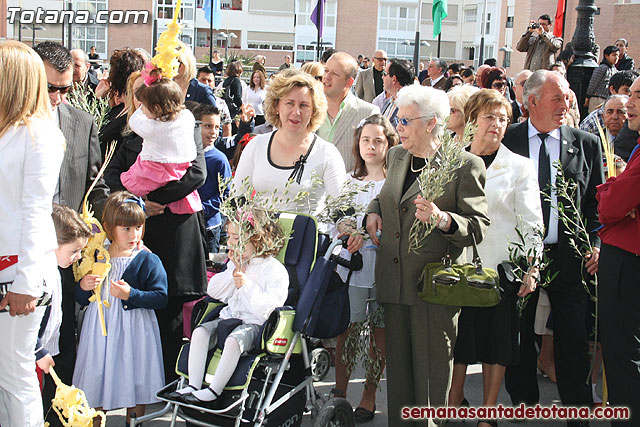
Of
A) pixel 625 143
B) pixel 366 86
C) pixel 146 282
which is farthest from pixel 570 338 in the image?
pixel 366 86

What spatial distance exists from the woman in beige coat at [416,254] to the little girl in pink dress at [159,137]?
136 centimetres

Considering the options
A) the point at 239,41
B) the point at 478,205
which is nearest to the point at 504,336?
the point at 478,205

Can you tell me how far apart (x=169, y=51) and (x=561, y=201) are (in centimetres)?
280

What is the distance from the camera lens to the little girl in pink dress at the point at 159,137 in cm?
454

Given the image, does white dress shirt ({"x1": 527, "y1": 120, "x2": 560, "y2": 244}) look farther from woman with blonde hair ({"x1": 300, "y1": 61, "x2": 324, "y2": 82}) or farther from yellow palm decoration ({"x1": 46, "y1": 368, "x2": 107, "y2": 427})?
yellow palm decoration ({"x1": 46, "y1": 368, "x2": 107, "y2": 427})

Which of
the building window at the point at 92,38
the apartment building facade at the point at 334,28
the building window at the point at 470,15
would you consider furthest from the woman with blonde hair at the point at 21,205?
the building window at the point at 470,15

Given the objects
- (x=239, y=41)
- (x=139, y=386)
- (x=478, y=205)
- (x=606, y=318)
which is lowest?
(x=139, y=386)

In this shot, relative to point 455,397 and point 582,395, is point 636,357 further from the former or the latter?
point 455,397

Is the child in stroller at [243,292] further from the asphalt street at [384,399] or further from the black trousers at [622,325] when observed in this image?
the black trousers at [622,325]

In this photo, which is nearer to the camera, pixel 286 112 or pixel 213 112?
pixel 286 112

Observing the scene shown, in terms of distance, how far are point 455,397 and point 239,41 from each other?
53.6 metres

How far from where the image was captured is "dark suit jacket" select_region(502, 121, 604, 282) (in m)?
4.60

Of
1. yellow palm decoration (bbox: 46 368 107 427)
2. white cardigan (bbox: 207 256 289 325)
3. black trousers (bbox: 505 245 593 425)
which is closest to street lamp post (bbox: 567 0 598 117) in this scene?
black trousers (bbox: 505 245 593 425)

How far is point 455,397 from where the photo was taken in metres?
4.80
